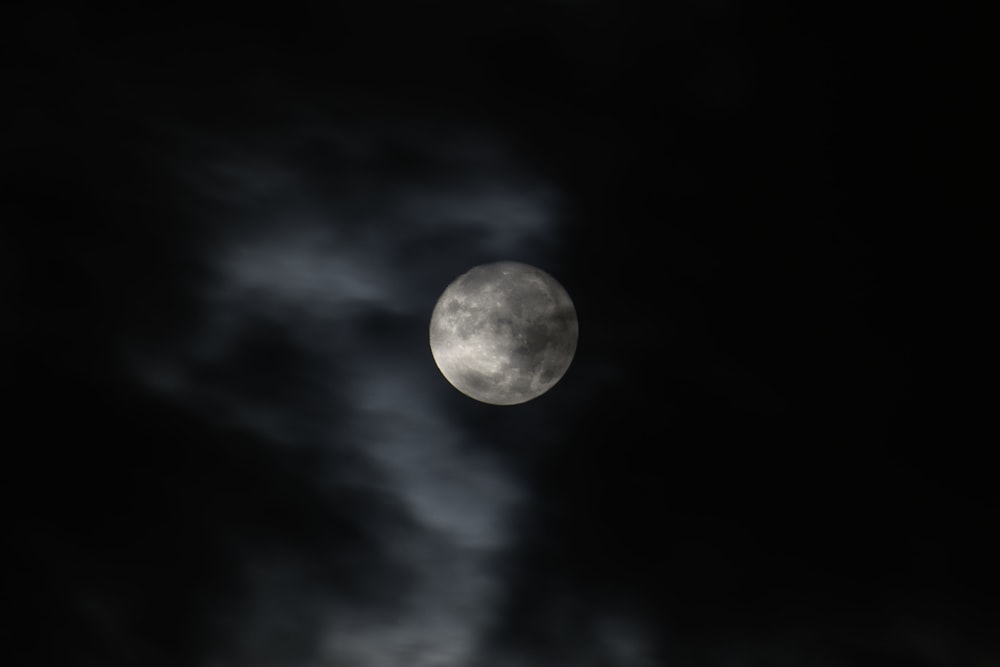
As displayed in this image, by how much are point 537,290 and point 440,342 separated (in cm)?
232

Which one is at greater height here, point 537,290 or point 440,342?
point 537,290

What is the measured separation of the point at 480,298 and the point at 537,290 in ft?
4.43

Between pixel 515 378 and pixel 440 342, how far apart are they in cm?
177

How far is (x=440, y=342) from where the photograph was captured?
1243 centimetres

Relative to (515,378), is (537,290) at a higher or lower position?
higher

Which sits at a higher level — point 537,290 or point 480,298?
point 537,290

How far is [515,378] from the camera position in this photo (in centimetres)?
1209

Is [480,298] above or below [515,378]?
above

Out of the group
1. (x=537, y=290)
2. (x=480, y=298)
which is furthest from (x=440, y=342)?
(x=537, y=290)

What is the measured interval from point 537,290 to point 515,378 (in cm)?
193

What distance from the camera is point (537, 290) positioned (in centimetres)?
1248

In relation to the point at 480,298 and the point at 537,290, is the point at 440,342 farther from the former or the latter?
the point at 537,290

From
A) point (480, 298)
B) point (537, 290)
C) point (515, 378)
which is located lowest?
point (515, 378)
